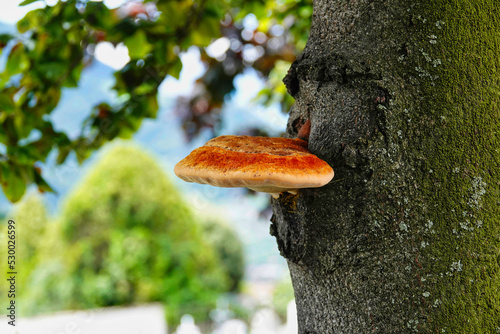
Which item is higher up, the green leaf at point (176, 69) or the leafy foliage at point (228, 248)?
the green leaf at point (176, 69)

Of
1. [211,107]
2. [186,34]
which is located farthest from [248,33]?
[186,34]

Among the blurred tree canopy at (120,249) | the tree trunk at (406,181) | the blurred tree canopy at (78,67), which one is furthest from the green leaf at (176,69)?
the blurred tree canopy at (120,249)

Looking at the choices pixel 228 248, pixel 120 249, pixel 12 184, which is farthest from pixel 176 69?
pixel 228 248

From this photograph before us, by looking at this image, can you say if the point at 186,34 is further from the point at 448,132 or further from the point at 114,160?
the point at 114,160

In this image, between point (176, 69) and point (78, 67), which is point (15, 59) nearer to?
point (78, 67)

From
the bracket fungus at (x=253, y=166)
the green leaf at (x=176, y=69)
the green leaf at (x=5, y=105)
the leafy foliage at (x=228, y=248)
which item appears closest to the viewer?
the bracket fungus at (x=253, y=166)

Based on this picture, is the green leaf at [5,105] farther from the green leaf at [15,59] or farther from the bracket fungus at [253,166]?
the bracket fungus at [253,166]
